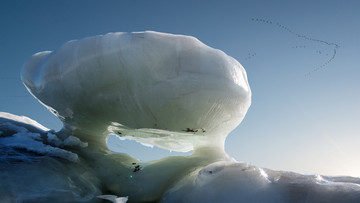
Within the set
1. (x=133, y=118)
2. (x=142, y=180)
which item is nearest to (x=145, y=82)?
(x=133, y=118)

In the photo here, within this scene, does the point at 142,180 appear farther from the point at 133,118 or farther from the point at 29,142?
the point at 29,142

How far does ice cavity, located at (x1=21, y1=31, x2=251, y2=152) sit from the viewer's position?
103 inches

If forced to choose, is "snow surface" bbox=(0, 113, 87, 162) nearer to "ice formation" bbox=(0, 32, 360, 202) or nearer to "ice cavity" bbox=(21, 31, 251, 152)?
"ice formation" bbox=(0, 32, 360, 202)

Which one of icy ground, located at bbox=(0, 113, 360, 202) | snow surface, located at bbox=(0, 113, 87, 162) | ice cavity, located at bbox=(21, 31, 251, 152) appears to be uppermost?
ice cavity, located at bbox=(21, 31, 251, 152)

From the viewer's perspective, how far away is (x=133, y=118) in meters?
Result: 3.00

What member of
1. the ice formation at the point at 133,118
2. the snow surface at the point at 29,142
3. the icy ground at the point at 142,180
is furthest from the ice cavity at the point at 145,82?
the icy ground at the point at 142,180

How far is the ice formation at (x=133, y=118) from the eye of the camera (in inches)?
88.2

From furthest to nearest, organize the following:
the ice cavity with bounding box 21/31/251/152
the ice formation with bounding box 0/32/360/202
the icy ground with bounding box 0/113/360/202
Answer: the ice cavity with bounding box 21/31/251/152
the ice formation with bounding box 0/32/360/202
the icy ground with bounding box 0/113/360/202

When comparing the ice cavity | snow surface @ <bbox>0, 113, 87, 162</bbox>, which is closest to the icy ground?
snow surface @ <bbox>0, 113, 87, 162</bbox>

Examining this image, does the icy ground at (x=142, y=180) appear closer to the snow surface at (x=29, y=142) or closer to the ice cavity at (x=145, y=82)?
the snow surface at (x=29, y=142)

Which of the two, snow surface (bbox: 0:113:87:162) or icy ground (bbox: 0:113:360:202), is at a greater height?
snow surface (bbox: 0:113:87:162)

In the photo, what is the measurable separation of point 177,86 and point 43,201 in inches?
59.1

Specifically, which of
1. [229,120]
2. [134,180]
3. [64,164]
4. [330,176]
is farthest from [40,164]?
[330,176]

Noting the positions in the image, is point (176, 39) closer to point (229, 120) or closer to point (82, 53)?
point (82, 53)
